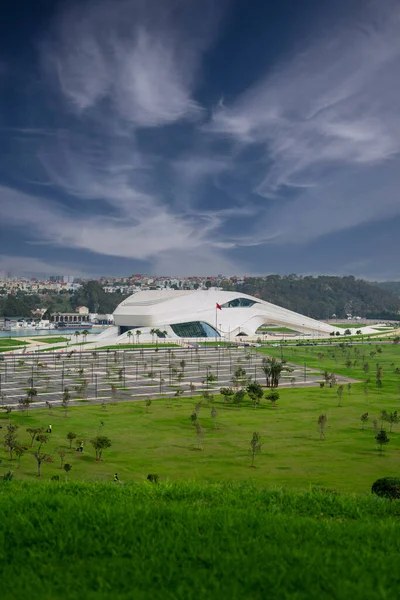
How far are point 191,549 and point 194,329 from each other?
89.9m

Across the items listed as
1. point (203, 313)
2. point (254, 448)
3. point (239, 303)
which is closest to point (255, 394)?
point (254, 448)

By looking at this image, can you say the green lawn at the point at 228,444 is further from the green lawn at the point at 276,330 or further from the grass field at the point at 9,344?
the green lawn at the point at 276,330

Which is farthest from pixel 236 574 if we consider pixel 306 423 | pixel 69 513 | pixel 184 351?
pixel 184 351

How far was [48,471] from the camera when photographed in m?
19.3

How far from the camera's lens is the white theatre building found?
92875mm

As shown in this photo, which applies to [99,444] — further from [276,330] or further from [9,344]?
[276,330]

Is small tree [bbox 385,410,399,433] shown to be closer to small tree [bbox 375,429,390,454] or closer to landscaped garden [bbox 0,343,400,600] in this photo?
landscaped garden [bbox 0,343,400,600]

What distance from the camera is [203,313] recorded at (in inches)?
3868

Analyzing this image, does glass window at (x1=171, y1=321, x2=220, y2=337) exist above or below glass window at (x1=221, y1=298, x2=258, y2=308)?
below

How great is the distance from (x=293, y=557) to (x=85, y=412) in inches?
1121

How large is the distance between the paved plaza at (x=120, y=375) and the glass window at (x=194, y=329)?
22.1 m

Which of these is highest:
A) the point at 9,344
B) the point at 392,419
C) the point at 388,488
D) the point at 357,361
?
the point at 9,344

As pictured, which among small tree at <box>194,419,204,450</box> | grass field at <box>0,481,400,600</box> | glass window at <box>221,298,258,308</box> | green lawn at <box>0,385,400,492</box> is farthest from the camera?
glass window at <box>221,298,258,308</box>

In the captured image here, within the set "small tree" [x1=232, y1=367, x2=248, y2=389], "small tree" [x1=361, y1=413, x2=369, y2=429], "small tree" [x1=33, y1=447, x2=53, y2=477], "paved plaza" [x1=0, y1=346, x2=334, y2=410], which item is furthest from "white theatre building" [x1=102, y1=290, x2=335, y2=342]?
"small tree" [x1=33, y1=447, x2=53, y2=477]
